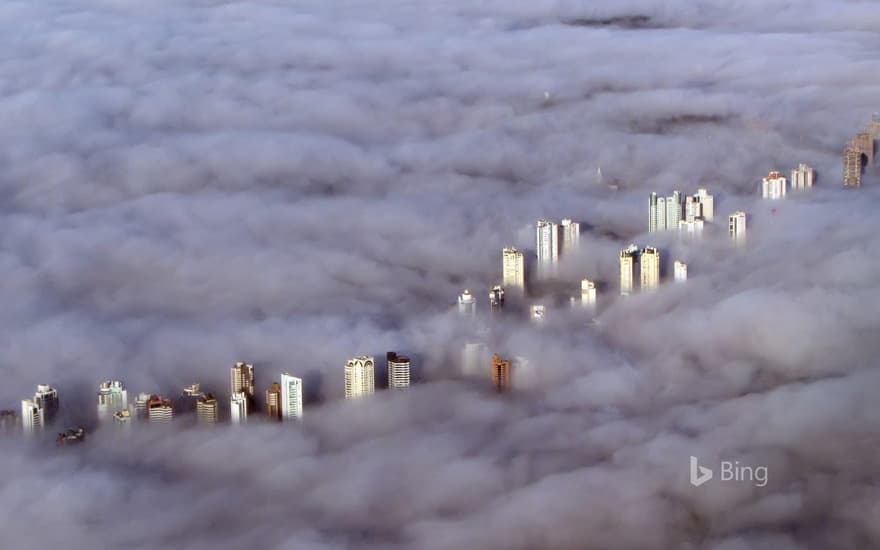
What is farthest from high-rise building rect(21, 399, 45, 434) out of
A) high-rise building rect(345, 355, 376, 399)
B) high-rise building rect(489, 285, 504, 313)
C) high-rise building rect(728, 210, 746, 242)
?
high-rise building rect(728, 210, 746, 242)

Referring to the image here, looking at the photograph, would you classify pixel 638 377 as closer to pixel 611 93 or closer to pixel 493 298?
pixel 493 298

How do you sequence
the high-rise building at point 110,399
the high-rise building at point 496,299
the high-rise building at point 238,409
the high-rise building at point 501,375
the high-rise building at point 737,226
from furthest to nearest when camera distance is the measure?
the high-rise building at point 737,226, the high-rise building at point 496,299, the high-rise building at point 110,399, the high-rise building at point 501,375, the high-rise building at point 238,409

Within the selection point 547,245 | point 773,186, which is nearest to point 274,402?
point 547,245

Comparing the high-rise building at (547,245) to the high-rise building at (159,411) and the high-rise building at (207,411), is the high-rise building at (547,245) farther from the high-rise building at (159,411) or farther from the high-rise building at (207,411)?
the high-rise building at (159,411)

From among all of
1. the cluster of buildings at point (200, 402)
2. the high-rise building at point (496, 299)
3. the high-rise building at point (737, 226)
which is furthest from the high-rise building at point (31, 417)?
the high-rise building at point (737, 226)

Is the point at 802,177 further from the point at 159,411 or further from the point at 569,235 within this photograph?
the point at 159,411

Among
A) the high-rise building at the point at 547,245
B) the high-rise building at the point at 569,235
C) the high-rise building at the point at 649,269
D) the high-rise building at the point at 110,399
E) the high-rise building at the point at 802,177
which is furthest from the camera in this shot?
the high-rise building at the point at 569,235

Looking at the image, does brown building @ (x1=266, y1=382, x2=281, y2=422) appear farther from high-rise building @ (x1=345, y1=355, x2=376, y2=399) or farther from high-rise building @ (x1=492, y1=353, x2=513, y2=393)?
high-rise building @ (x1=492, y1=353, x2=513, y2=393)
